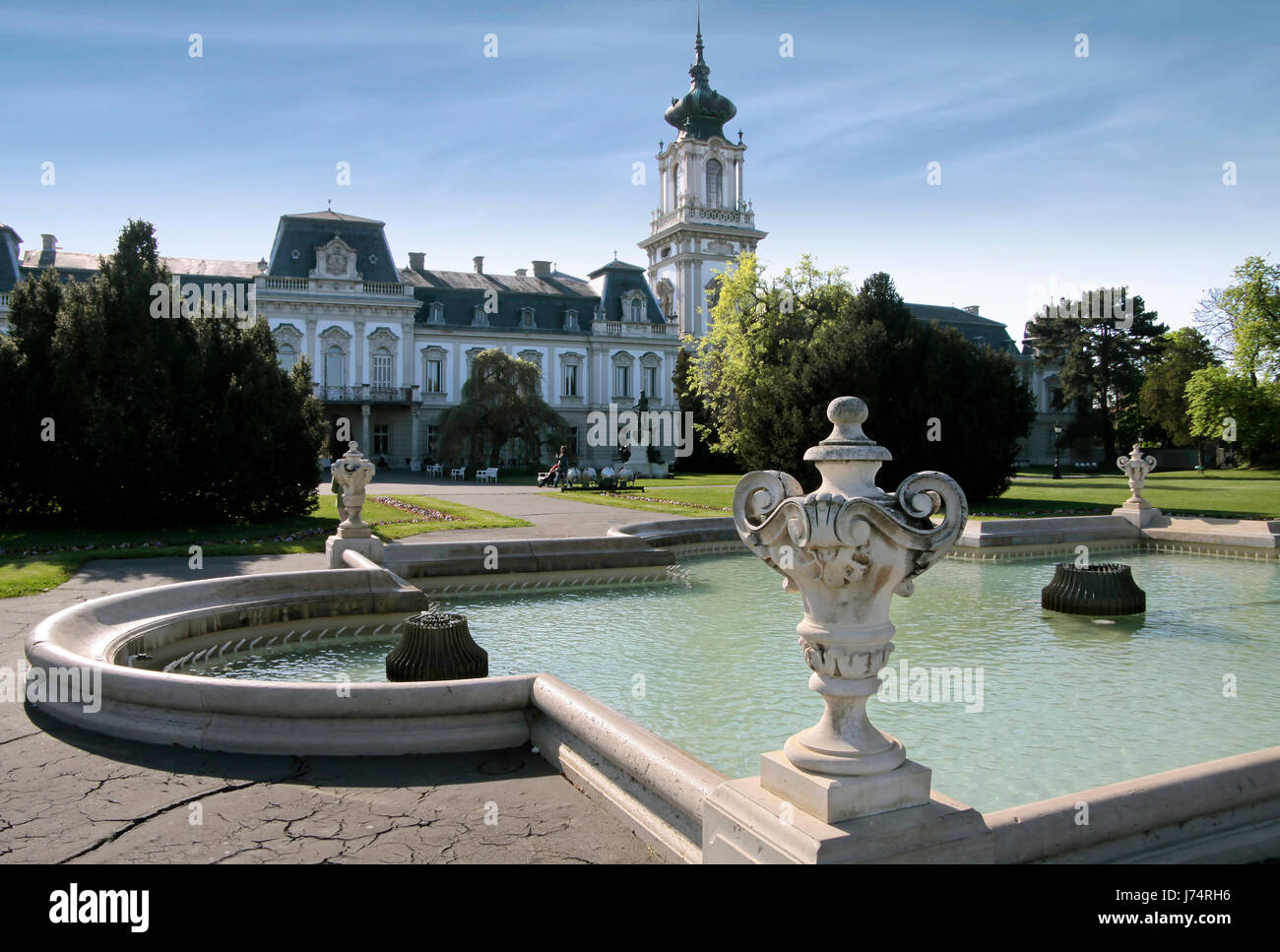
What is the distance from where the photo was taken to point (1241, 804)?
4.08 metres

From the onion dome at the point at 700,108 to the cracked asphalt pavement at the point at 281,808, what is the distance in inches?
2823

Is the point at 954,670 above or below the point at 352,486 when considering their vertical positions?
below

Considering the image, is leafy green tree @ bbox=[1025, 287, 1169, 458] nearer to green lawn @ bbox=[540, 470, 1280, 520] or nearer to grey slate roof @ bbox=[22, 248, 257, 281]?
green lawn @ bbox=[540, 470, 1280, 520]

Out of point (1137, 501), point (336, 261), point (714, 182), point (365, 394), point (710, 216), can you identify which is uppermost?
point (714, 182)

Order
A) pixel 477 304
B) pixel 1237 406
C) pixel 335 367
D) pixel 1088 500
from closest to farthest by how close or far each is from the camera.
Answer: pixel 1088 500
pixel 1237 406
pixel 335 367
pixel 477 304

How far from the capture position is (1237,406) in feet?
144

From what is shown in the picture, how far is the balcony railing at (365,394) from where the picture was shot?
55375 millimetres

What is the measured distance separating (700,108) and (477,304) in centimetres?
2575

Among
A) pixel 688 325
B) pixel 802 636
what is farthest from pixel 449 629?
pixel 688 325

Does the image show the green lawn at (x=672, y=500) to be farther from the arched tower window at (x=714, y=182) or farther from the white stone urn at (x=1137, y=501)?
the arched tower window at (x=714, y=182)

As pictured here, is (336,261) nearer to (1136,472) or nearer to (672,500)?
(672,500)

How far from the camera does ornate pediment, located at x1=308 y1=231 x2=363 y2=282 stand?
5503cm

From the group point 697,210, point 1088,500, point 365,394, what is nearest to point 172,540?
point 1088,500
